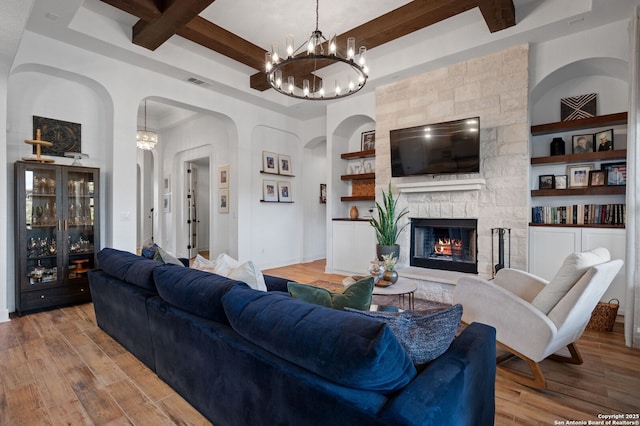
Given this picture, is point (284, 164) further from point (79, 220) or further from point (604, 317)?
point (604, 317)

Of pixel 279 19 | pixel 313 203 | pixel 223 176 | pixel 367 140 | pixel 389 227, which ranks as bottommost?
pixel 389 227

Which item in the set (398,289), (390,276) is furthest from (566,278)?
(390,276)

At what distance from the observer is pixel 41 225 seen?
11.7 feet

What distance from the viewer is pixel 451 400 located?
0.99 m

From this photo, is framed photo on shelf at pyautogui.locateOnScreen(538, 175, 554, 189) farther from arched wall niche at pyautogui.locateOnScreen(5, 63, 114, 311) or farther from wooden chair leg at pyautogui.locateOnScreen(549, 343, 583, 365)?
arched wall niche at pyautogui.locateOnScreen(5, 63, 114, 311)

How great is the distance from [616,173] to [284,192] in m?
4.88

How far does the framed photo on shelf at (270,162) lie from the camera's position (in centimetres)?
601

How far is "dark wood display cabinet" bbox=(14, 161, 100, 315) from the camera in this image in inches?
134

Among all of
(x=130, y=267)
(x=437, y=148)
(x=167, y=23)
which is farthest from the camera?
(x=437, y=148)

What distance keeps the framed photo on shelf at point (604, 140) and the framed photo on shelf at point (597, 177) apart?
0.25m

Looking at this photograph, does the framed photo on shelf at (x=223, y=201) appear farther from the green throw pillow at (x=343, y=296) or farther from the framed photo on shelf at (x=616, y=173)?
the framed photo on shelf at (x=616, y=173)

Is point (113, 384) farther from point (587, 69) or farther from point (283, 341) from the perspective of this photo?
point (587, 69)

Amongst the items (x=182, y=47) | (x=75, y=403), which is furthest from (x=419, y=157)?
(x=75, y=403)

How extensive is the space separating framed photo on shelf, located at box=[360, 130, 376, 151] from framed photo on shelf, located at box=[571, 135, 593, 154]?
286 centimetres
